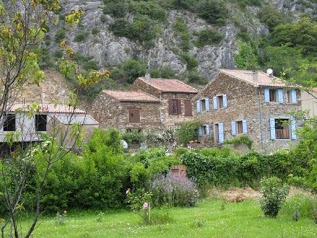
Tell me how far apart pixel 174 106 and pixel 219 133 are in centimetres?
649

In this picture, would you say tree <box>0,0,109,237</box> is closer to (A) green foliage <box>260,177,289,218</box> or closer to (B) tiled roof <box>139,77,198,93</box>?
(A) green foliage <box>260,177,289,218</box>

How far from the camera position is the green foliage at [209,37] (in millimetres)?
62844

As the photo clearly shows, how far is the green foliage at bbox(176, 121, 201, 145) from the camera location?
37.6 m

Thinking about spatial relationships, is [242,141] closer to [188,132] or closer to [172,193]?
[188,132]

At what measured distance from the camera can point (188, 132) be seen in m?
37.7

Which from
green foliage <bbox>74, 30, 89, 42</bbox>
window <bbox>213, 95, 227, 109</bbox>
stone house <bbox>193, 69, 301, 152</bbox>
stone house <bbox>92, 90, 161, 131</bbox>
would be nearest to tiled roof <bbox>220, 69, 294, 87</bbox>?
stone house <bbox>193, 69, 301, 152</bbox>

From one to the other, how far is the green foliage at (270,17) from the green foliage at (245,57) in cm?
1221

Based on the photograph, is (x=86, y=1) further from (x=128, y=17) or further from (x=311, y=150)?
(x=311, y=150)

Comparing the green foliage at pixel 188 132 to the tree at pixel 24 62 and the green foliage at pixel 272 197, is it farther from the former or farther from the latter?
the tree at pixel 24 62

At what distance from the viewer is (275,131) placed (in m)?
33.0

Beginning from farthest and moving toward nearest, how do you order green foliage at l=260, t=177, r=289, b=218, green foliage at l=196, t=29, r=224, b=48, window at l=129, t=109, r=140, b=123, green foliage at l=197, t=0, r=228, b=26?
green foliage at l=197, t=0, r=228, b=26, green foliage at l=196, t=29, r=224, b=48, window at l=129, t=109, r=140, b=123, green foliage at l=260, t=177, r=289, b=218

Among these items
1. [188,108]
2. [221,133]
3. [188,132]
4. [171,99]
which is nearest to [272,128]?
[221,133]

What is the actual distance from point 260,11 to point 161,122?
43.2 metres

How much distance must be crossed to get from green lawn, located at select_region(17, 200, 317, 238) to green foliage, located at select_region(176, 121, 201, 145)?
22.8 meters
